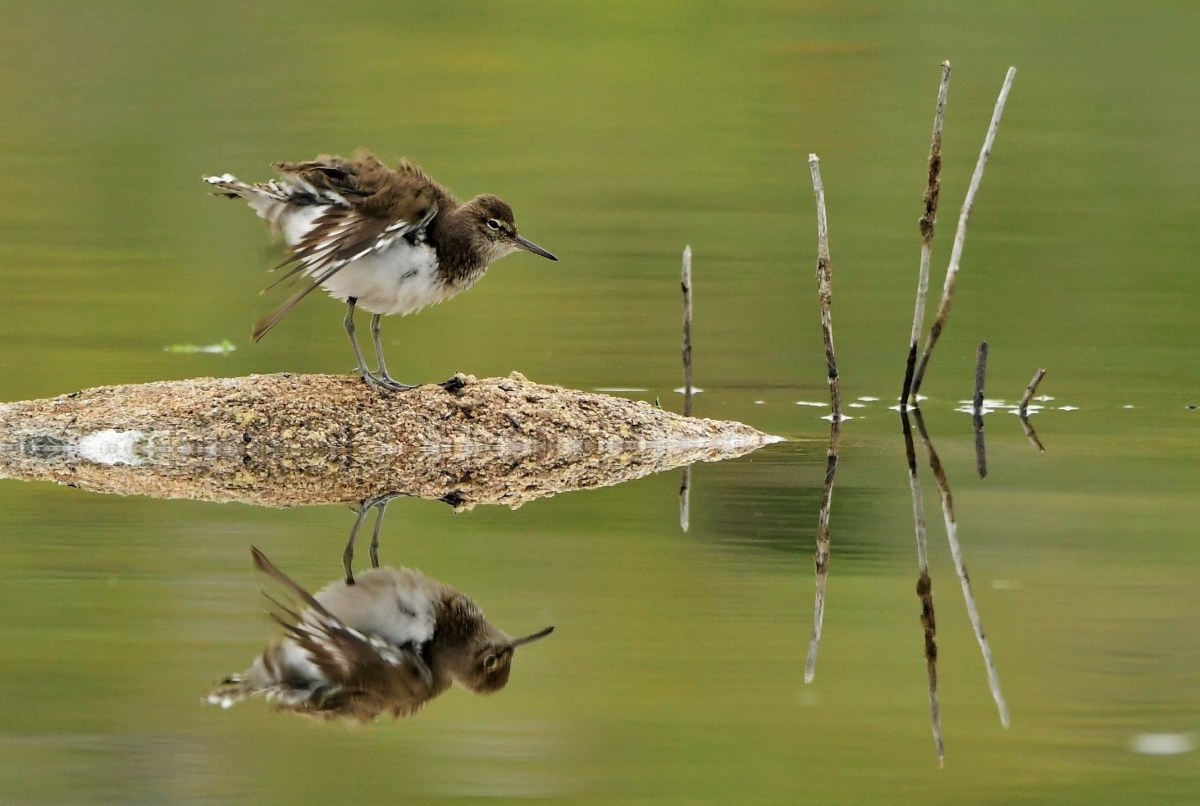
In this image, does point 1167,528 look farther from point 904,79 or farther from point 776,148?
point 904,79

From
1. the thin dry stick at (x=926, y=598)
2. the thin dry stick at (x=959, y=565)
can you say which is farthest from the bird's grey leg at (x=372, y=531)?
the thin dry stick at (x=959, y=565)

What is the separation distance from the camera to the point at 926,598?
7.63 m

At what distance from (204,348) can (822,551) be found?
6396mm

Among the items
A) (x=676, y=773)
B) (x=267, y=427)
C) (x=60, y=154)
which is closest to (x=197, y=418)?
(x=267, y=427)

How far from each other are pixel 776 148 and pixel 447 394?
1416 centimetres

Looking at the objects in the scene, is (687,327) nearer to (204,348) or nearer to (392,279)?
(392,279)

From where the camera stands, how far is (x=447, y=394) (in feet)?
34.3

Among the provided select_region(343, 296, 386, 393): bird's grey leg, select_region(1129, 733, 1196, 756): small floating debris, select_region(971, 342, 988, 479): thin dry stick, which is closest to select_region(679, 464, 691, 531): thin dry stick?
select_region(343, 296, 386, 393): bird's grey leg

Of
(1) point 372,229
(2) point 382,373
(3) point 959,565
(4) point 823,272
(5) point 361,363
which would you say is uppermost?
(1) point 372,229

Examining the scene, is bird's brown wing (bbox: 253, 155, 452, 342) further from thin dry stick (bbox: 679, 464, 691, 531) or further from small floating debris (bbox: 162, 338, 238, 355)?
small floating debris (bbox: 162, 338, 238, 355)

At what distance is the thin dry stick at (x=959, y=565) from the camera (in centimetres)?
651

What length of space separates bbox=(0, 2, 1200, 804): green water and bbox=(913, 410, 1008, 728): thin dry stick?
0.05 meters

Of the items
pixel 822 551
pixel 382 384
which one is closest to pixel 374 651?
pixel 822 551

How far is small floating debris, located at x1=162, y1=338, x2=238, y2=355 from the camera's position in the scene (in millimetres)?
13422
